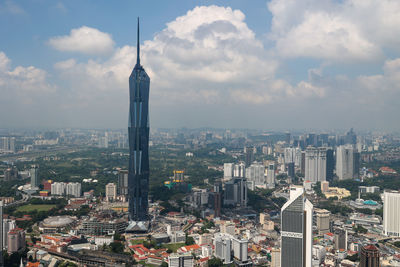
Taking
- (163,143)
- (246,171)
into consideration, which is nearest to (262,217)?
(246,171)

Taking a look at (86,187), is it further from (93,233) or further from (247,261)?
(247,261)

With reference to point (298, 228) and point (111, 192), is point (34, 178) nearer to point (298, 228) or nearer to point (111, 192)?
point (111, 192)

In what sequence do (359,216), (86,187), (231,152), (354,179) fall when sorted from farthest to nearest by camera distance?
(231,152)
(354,179)
(86,187)
(359,216)

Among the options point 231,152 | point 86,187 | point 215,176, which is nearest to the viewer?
point 86,187

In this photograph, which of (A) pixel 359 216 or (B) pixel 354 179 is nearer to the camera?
(A) pixel 359 216

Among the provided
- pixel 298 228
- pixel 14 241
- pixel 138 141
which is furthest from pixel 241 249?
pixel 14 241

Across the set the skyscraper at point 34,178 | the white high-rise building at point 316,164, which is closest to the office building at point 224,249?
the skyscraper at point 34,178

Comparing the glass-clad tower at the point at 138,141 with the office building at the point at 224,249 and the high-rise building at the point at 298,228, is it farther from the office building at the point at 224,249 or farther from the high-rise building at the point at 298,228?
the high-rise building at the point at 298,228
